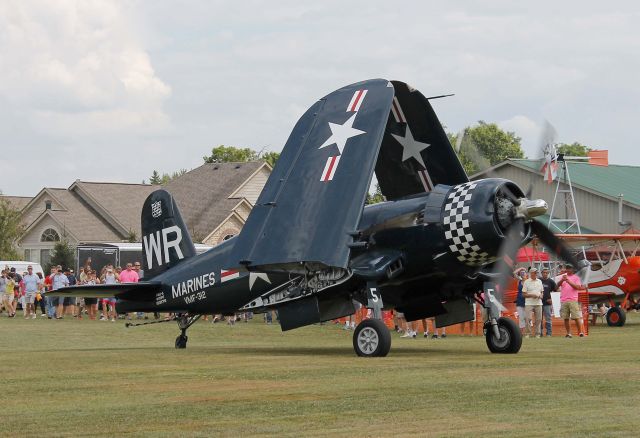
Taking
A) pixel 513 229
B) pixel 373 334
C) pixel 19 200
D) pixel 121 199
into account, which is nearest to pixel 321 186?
pixel 373 334

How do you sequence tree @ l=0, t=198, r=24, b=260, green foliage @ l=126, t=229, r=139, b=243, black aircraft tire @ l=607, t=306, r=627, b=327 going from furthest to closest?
tree @ l=0, t=198, r=24, b=260
green foliage @ l=126, t=229, r=139, b=243
black aircraft tire @ l=607, t=306, r=627, b=327

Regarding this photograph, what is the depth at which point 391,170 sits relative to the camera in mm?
21281

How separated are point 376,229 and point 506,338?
3.14m

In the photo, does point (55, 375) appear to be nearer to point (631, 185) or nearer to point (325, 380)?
point (325, 380)

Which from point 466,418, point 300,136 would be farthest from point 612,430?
point 300,136

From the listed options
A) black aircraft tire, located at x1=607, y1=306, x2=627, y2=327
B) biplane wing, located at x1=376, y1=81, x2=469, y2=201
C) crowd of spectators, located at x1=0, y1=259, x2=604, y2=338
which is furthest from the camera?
black aircraft tire, located at x1=607, y1=306, x2=627, y2=327

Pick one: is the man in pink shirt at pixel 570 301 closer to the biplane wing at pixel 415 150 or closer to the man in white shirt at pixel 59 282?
the biplane wing at pixel 415 150

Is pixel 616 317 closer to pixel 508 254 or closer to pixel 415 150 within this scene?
pixel 415 150

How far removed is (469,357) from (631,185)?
56.1 metres

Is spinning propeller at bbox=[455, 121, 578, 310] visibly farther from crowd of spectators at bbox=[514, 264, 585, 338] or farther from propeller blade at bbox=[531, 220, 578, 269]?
crowd of spectators at bbox=[514, 264, 585, 338]

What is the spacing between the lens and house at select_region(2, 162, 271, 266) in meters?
71.5

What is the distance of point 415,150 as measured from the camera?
20.8 metres

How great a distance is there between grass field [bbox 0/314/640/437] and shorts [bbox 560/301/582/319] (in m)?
8.21

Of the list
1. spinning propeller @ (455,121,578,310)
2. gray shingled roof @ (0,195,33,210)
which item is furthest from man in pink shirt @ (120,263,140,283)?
gray shingled roof @ (0,195,33,210)
